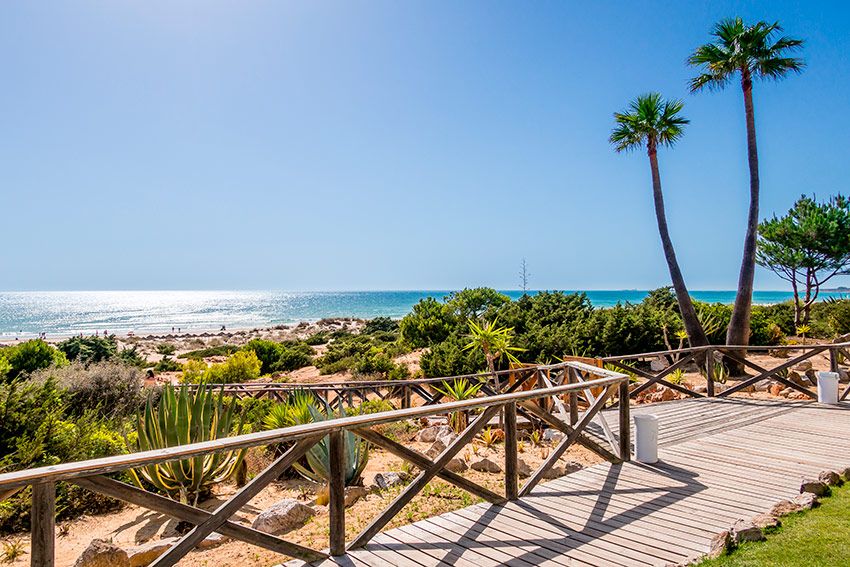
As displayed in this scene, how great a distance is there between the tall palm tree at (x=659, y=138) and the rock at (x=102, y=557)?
618 inches

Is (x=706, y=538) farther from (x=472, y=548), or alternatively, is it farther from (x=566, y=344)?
(x=566, y=344)

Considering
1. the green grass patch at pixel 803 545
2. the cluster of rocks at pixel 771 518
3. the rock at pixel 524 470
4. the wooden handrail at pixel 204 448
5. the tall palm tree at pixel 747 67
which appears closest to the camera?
the wooden handrail at pixel 204 448

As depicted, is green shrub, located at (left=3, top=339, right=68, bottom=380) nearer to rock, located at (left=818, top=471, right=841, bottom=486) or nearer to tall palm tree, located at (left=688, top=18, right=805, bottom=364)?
rock, located at (left=818, top=471, right=841, bottom=486)

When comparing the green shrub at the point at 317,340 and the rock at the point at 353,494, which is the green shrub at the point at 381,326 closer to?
the green shrub at the point at 317,340

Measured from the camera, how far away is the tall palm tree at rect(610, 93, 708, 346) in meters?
15.1

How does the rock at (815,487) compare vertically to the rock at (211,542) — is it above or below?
above

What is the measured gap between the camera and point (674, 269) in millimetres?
15406

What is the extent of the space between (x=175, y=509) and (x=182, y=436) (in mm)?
3141

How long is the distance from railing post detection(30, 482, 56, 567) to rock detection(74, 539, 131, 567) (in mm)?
1878

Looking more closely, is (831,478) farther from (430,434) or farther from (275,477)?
(430,434)

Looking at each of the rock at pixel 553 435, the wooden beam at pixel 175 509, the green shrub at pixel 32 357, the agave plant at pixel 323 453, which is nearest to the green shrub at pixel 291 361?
the green shrub at pixel 32 357

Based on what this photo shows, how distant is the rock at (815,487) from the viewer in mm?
4266

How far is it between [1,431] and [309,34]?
10789mm

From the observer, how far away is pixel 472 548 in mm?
3688
